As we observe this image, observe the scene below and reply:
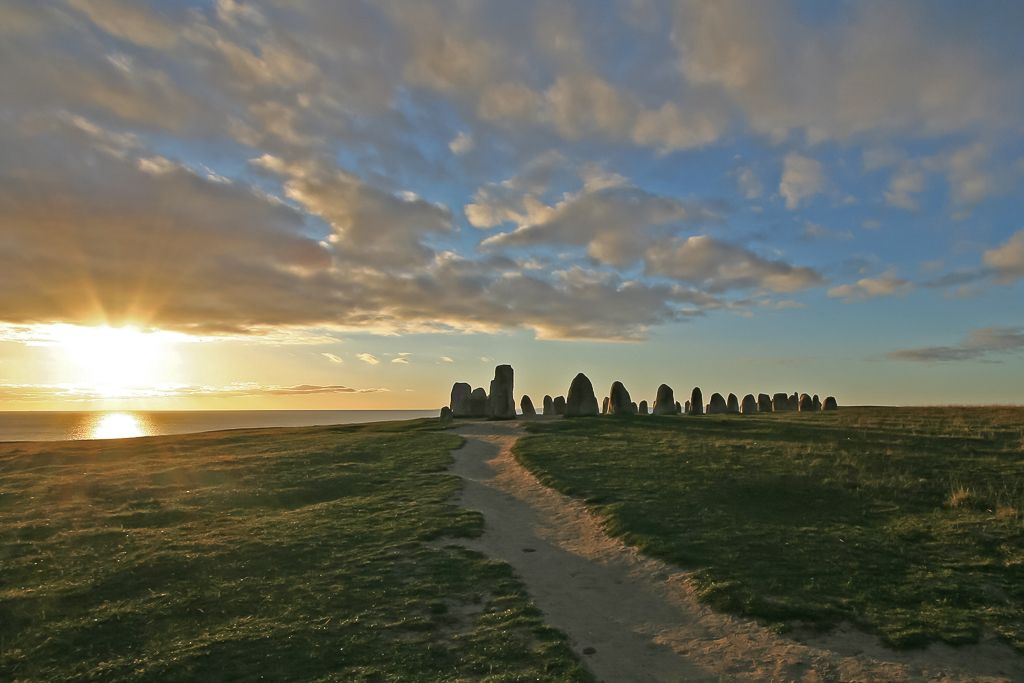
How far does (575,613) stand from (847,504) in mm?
10391

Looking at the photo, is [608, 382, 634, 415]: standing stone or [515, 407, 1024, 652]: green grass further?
[608, 382, 634, 415]: standing stone

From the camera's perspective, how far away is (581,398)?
45781 mm

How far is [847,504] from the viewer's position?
50.5 feet

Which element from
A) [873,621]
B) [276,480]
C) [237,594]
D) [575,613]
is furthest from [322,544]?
[873,621]

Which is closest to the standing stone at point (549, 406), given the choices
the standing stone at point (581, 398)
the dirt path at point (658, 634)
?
the standing stone at point (581, 398)

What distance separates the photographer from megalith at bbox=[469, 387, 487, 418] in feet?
152

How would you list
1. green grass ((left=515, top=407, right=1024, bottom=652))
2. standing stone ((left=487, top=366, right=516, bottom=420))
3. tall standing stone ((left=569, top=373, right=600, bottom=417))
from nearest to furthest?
green grass ((left=515, top=407, right=1024, bottom=652)), standing stone ((left=487, top=366, right=516, bottom=420)), tall standing stone ((left=569, top=373, right=600, bottom=417))

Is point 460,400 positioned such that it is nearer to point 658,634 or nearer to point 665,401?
point 665,401

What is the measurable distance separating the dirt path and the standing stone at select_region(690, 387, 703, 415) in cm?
4422

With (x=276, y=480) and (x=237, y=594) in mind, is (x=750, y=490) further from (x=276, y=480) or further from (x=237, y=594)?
(x=276, y=480)

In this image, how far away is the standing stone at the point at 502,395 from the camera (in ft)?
140

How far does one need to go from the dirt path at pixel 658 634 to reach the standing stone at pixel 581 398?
3060 cm

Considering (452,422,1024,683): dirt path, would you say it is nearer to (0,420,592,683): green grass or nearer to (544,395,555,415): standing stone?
(0,420,592,683): green grass

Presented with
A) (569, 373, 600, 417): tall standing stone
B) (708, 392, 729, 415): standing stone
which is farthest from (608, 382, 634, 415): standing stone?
(708, 392, 729, 415): standing stone
